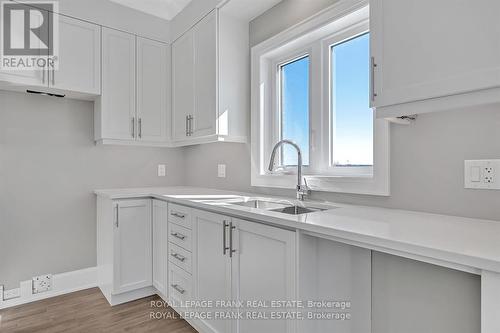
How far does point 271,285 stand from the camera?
1.34 meters

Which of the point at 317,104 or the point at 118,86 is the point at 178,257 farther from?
the point at 118,86

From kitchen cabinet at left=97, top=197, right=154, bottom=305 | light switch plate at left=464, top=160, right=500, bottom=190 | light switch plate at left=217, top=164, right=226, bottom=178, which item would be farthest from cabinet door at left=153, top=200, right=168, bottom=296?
light switch plate at left=464, top=160, right=500, bottom=190

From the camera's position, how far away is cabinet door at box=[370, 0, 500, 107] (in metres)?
0.89

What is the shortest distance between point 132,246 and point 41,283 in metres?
0.89

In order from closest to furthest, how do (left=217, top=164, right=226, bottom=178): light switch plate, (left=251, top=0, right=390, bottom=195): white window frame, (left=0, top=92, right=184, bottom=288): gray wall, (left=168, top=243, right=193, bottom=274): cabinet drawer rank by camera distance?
(left=251, top=0, right=390, bottom=195): white window frame → (left=168, top=243, right=193, bottom=274): cabinet drawer → (left=0, top=92, right=184, bottom=288): gray wall → (left=217, top=164, right=226, bottom=178): light switch plate

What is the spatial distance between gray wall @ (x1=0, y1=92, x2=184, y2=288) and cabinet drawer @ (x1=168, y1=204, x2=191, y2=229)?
3.29 ft

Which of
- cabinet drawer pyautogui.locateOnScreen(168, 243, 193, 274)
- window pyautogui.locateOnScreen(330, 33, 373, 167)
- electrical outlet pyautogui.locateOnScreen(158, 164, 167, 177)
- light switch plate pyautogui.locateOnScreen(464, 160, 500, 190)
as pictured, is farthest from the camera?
electrical outlet pyautogui.locateOnScreen(158, 164, 167, 177)

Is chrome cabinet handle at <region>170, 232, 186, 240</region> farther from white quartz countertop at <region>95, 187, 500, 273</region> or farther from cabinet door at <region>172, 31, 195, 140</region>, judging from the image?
cabinet door at <region>172, 31, 195, 140</region>

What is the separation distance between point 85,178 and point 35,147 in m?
0.46

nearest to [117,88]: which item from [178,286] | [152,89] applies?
[152,89]

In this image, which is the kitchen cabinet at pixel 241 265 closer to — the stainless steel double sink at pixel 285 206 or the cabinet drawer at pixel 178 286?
the cabinet drawer at pixel 178 286

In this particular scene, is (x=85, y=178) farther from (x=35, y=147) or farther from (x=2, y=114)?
(x=2, y=114)

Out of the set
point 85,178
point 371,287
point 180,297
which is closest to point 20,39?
point 85,178

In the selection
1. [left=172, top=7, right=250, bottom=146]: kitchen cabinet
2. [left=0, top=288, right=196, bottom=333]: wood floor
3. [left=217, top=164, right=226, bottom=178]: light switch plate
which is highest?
[left=172, top=7, right=250, bottom=146]: kitchen cabinet
